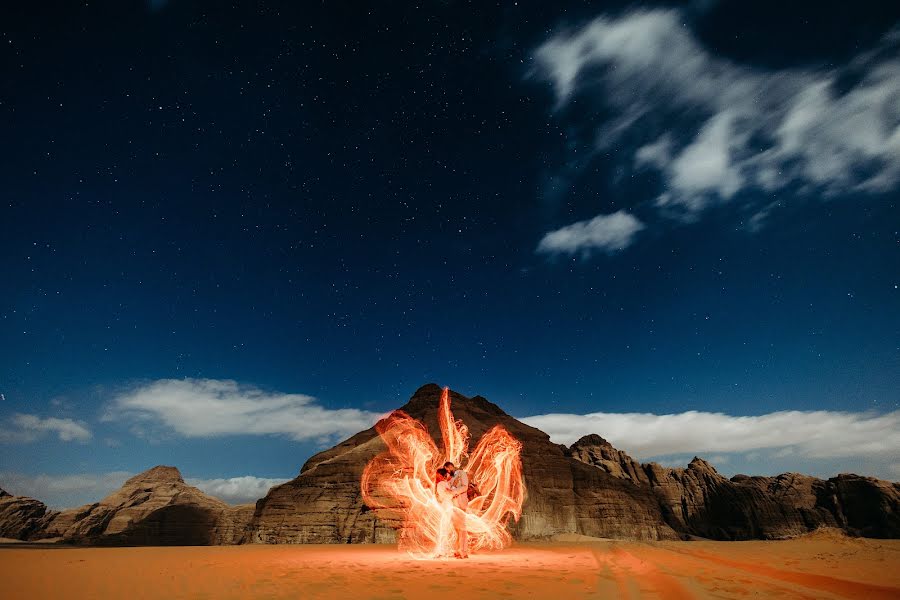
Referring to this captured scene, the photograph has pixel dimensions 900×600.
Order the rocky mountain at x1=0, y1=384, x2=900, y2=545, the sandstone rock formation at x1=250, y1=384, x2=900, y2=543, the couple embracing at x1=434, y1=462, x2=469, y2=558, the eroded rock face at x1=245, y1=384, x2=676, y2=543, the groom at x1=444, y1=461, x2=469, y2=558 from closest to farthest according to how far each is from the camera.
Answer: the groom at x1=444, y1=461, x2=469, y2=558 < the couple embracing at x1=434, y1=462, x2=469, y2=558 < the eroded rock face at x1=245, y1=384, x2=676, y2=543 < the sandstone rock formation at x1=250, y1=384, x2=900, y2=543 < the rocky mountain at x1=0, y1=384, x2=900, y2=545

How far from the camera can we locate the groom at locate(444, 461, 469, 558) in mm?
17062

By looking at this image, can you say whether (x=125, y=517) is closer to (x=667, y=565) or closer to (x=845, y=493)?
(x=667, y=565)

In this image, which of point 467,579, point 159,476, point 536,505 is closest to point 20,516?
point 159,476

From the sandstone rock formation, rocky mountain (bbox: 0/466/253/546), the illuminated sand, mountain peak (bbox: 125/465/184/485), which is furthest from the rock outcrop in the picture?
mountain peak (bbox: 125/465/184/485)

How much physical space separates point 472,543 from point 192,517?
110639 millimetres

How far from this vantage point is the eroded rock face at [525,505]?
5169 cm

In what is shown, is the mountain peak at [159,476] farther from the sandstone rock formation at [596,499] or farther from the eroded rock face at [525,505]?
the eroded rock face at [525,505]

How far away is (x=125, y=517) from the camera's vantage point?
115500mm

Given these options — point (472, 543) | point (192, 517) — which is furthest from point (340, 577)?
point (192, 517)

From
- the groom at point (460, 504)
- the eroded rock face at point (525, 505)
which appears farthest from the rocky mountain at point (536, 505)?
the groom at point (460, 504)

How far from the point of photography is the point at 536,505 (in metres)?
54.7

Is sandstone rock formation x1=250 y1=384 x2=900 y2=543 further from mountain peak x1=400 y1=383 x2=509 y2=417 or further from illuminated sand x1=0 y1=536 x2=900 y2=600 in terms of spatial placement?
illuminated sand x1=0 y1=536 x2=900 y2=600

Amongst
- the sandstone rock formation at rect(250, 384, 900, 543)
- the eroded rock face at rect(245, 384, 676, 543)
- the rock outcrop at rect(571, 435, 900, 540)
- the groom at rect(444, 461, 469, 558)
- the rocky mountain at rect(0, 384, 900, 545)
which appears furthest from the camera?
the rock outcrop at rect(571, 435, 900, 540)

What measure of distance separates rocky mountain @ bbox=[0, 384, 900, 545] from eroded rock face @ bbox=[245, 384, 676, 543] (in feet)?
0.44
